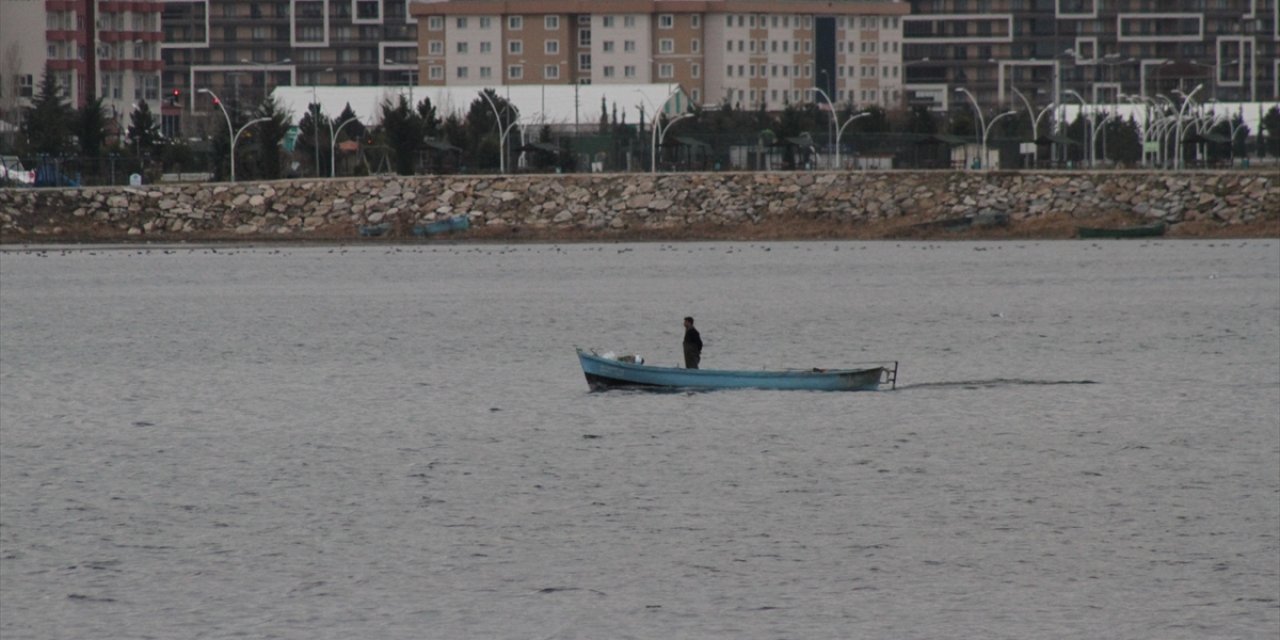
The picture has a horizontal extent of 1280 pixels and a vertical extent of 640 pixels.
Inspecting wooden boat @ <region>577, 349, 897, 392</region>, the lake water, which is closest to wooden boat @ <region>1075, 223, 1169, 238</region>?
the lake water

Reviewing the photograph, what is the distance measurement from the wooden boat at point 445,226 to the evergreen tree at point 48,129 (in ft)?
81.7

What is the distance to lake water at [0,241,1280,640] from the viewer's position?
27109mm

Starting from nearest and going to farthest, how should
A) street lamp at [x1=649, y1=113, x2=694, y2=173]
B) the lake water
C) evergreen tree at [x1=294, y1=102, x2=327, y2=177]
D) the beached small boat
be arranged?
1. the lake water
2. the beached small boat
3. street lamp at [x1=649, y1=113, x2=694, y2=173]
4. evergreen tree at [x1=294, y1=102, x2=327, y2=177]

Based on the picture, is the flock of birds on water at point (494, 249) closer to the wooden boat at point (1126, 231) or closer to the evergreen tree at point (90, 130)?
the wooden boat at point (1126, 231)

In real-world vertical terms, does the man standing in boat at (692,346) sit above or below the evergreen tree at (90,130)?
below

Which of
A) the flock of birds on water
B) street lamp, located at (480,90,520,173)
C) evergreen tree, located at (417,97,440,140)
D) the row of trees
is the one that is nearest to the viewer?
the flock of birds on water

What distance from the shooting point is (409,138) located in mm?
132875

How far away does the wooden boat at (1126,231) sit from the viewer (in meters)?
116

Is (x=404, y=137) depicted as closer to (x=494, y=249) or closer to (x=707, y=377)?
(x=494, y=249)

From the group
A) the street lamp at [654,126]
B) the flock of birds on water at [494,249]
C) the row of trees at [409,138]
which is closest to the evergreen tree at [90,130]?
the row of trees at [409,138]

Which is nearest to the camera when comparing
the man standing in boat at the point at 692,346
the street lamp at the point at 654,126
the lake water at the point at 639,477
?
the lake water at the point at 639,477

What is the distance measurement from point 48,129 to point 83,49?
50.8 meters

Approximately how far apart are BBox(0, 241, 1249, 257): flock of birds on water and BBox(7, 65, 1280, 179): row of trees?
18.7 feet

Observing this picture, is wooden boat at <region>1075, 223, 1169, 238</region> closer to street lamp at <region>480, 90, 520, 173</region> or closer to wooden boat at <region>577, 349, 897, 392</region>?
street lamp at <region>480, 90, 520, 173</region>
